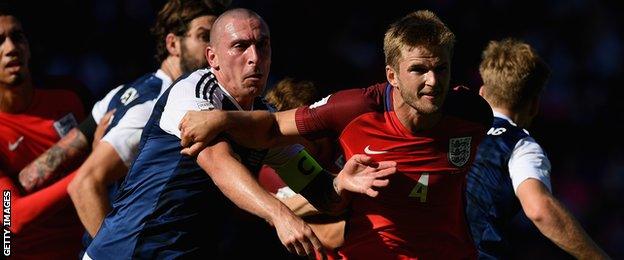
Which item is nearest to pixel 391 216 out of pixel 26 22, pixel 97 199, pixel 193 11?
pixel 97 199

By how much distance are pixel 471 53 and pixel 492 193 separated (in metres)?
6.80

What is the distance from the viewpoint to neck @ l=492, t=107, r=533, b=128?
6.21 m

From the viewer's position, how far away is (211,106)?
5.10m

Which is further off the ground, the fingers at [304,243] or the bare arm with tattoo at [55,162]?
the fingers at [304,243]

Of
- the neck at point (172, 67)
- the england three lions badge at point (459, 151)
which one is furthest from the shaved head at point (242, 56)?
the neck at point (172, 67)

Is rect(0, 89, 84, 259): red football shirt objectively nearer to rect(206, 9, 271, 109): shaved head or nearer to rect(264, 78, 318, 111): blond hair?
rect(264, 78, 318, 111): blond hair

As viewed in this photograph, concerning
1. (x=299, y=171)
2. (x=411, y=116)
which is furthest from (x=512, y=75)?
(x=299, y=171)

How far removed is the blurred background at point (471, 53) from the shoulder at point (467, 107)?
19.4ft

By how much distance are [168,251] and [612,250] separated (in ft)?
26.6

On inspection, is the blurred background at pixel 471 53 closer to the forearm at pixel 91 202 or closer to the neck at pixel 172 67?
the neck at pixel 172 67

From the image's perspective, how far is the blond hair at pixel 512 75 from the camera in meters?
6.22

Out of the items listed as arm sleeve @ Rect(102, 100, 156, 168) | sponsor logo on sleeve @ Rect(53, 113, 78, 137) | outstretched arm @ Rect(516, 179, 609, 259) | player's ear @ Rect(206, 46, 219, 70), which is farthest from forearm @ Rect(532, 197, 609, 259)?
sponsor logo on sleeve @ Rect(53, 113, 78, 137)

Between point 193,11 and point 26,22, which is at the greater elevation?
point 193,11

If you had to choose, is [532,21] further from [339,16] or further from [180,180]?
[180,180]
